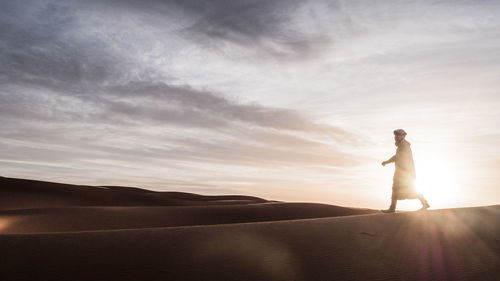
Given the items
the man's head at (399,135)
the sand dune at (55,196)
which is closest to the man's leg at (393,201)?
the man's head at (399,135)

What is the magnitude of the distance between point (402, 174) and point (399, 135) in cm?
90

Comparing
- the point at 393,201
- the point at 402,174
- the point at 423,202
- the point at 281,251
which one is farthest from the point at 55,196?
the point at 281,251

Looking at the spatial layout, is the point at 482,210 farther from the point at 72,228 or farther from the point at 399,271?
the point at 72,228

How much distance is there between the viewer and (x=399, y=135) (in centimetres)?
892

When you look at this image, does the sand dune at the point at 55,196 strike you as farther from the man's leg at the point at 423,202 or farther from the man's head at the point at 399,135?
the man's leg at the point at 423,202

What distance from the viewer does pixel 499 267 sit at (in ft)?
15.4

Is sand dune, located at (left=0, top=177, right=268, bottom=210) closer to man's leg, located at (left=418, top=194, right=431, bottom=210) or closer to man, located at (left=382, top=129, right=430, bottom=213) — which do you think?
man, located at (left=382, top=129, right=430, bottom=213)

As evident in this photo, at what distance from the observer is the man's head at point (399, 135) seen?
892 centimetres

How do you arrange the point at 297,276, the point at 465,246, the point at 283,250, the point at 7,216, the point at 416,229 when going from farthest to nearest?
1. the point at 7,216
2. the point at 416,229
3. the point at 465,246
4. the point at 283,250
5. the point at 297,276

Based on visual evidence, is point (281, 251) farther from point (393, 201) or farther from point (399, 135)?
point (399, 135)

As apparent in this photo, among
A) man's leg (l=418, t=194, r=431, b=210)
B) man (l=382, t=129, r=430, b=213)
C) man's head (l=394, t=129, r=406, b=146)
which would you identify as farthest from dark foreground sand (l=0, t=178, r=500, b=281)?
man's head (l=394, t=129, r=406, b=146)

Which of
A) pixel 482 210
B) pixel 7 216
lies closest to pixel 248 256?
pixel 482 210

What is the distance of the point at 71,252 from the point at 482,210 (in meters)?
7.80

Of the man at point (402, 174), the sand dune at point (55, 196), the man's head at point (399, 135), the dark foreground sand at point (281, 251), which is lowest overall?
the dark foreground sand at point (281, 251)
